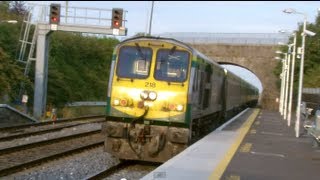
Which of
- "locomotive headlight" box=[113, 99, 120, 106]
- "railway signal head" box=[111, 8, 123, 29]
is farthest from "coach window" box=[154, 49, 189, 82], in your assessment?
"railway signal head" box=[111, 8, 123, 29]

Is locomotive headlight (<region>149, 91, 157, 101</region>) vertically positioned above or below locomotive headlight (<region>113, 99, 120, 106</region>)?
above

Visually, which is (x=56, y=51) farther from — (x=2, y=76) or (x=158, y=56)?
(x=158, y=56)

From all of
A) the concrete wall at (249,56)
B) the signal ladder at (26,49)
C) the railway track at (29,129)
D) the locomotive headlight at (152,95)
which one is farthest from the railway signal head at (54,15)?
the concrete wall at (249,56)

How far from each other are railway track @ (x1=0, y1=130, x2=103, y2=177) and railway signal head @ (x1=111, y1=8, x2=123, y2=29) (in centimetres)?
1128

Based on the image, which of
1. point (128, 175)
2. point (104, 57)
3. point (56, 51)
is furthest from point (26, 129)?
point (104, 57)

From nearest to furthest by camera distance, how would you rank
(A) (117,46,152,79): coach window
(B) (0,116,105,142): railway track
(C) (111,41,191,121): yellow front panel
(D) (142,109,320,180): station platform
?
1. (D) (142,109,320,180): station platform
2. (C) (111,41,191,121): yellow front panel
3. (A) (117,46,152,79): coach window
4. (B) (0,116,105,142): railway track

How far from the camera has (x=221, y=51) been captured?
7131 centimetres

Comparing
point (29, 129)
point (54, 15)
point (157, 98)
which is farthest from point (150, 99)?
point (54, 15)

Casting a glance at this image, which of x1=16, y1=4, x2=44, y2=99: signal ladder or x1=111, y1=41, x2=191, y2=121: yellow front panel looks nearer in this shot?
x1=111, y1=41, x2=191, y2=121: yellow front panel

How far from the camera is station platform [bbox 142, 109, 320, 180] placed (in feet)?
35.9

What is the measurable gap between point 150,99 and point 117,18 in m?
17.8

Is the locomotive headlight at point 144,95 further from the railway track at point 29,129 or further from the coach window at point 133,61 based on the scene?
the railway track at point 29,129

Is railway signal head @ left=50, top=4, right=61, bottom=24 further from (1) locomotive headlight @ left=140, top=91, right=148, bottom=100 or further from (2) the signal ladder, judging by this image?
(1) locomotive headlight @ left=140, top=91, right=148, bottom=100

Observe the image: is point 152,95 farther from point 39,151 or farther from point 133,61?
point 39,151
